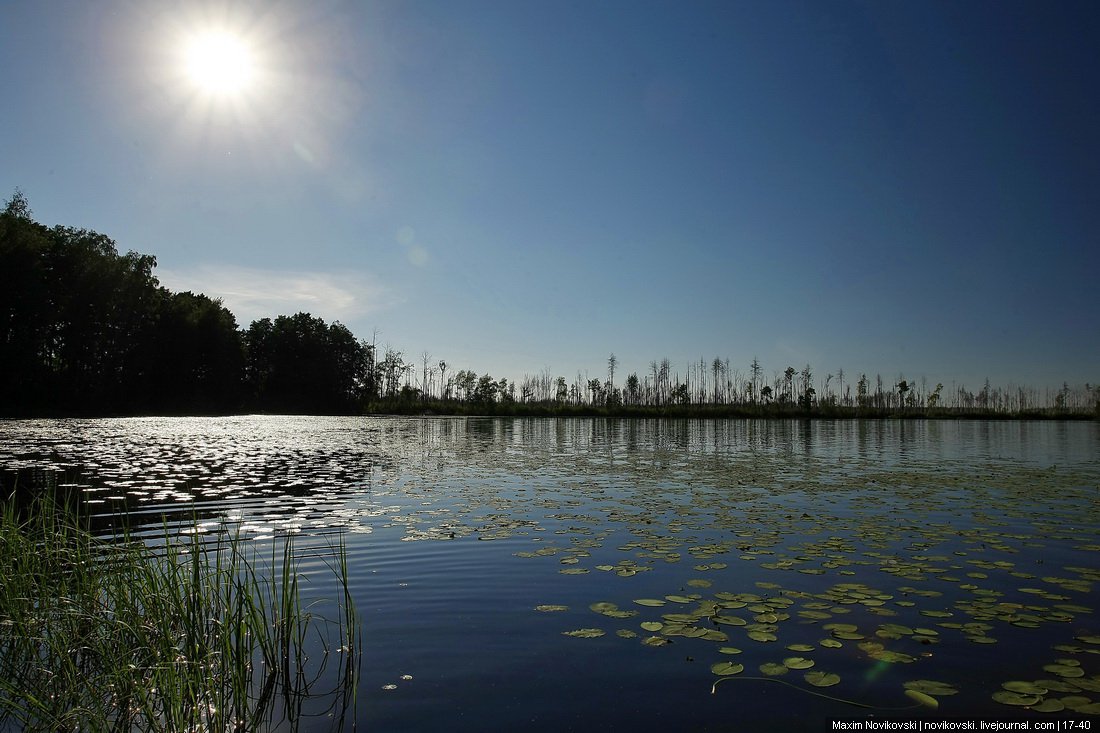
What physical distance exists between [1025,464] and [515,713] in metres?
24.3

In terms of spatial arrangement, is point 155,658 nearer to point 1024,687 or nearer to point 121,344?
point 1024,687

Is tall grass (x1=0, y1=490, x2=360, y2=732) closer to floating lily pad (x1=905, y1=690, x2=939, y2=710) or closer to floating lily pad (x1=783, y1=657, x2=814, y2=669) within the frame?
floating lily pad (x1=783, y1=657, x2=814, y2=669)

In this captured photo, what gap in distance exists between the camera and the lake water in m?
4.28

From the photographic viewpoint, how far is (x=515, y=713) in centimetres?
Result: 410

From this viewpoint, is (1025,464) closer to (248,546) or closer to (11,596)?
(248,546)

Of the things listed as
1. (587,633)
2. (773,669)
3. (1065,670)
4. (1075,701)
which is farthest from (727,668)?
(1065,670)

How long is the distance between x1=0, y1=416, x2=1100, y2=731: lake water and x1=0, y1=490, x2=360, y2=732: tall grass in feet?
1.72

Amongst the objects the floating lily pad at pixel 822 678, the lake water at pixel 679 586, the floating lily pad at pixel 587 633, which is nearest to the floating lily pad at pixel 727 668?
the lake water at pixel 679 586

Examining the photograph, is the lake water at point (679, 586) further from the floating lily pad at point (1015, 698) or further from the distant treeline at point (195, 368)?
the distant treeline at point (195, 368)

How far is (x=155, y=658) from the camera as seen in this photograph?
403cm

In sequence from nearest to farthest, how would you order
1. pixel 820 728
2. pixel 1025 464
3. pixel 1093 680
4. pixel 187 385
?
pixel 820 728
pixel 1093 680
pixel 1025 464
pixel 187 385

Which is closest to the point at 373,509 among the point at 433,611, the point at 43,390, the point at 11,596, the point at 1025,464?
the point at 433,611

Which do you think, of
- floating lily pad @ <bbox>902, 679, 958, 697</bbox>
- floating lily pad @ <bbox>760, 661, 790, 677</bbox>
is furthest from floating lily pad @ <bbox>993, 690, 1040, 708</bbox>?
floating lily pad @ <bbox>760, 661, 790, 677</bbox>

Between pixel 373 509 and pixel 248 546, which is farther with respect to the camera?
pixel 373 509
